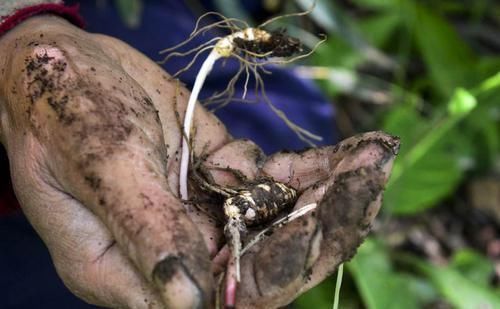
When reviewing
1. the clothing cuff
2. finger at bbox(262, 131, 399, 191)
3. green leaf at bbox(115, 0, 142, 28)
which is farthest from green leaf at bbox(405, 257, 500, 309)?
the clothing cuff

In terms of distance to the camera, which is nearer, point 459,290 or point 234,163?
point 234,163

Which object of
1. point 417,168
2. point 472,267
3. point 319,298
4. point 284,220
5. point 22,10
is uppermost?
point 22,10

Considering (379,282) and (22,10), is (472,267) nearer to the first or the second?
(379,282)

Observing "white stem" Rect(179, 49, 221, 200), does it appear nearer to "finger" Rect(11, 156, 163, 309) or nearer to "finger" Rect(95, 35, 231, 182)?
"finger" Rect(95, 35, 231, 182)

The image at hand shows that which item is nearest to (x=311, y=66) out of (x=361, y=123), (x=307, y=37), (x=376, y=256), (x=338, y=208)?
(x=307, y=37)

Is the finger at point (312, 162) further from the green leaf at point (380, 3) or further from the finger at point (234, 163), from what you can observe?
the green leaf at point (380, 3)

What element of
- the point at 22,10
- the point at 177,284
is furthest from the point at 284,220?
the point at 22,10
